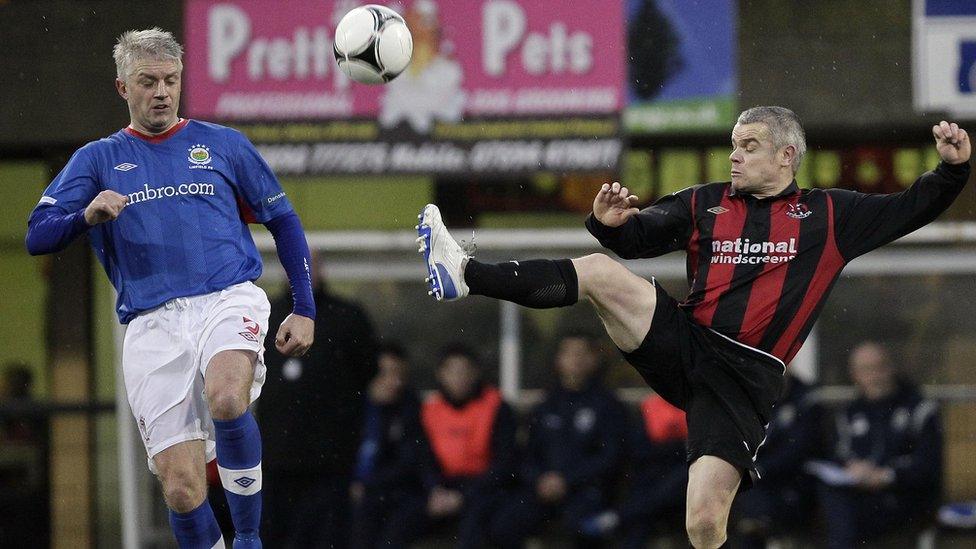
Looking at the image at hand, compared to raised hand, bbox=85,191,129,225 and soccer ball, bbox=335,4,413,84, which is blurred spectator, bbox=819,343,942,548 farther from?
raised hand, bbox=85,191,129,225

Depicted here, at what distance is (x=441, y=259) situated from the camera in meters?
6.15

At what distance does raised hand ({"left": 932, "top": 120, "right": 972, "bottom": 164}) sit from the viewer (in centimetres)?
626

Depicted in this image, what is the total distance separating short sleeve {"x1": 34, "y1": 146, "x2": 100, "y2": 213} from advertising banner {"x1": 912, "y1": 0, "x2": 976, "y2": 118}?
6.60m

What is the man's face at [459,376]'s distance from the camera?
33.6 feet

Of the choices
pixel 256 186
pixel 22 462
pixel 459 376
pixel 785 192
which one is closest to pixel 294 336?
pixel 256 186

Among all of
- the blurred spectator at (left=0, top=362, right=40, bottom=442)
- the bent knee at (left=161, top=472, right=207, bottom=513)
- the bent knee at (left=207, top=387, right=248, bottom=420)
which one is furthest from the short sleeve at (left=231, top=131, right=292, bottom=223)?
the blurred spectator at (left=0, top=362, right=40, bottom=442)

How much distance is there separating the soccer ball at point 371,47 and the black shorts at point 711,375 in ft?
5.90

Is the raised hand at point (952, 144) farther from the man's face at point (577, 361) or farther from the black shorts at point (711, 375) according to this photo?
the man's face at point (577, 361)

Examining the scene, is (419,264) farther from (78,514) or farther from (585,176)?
(78,514)

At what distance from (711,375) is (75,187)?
8.81 ft

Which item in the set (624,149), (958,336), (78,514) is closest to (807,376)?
(958,336)

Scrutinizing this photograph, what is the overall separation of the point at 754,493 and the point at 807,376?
139cm

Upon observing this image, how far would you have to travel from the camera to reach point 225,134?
6418 millimetres

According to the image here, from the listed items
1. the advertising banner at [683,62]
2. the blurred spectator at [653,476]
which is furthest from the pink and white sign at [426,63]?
the blurred spectator at [653,476]
